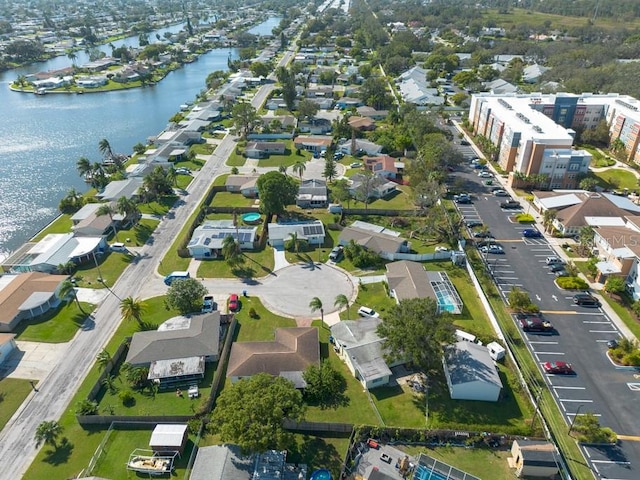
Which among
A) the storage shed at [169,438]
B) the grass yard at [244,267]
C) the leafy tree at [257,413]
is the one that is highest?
the leafy tree at [257,413]

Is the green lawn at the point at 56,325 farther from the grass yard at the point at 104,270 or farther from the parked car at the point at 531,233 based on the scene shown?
the parked car at the point at 531,233

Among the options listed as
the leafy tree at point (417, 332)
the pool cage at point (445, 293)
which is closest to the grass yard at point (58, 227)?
the leafy tree at point (417, 332)

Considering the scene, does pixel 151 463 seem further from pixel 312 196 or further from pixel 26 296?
pixel 312 196

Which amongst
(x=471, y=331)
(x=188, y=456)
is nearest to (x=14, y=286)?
(x=188, y=456)

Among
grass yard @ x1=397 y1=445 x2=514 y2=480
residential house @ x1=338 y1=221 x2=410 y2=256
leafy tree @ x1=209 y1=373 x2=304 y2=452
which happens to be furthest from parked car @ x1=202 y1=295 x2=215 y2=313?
grass yard @ x1=397 y1=445 x2=514 y2=480

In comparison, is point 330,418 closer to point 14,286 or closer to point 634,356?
point 634,356
